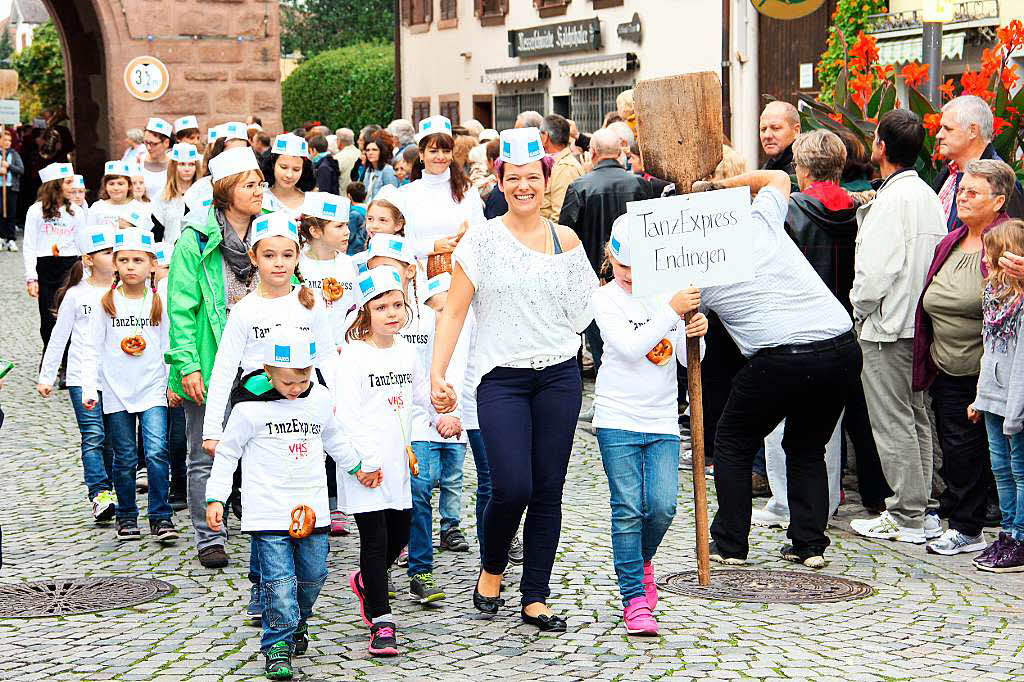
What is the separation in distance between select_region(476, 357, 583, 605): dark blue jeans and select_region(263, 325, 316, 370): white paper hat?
870 mm

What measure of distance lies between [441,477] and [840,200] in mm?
2572

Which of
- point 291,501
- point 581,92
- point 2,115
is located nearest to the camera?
point 291,501

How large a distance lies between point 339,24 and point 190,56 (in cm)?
5151

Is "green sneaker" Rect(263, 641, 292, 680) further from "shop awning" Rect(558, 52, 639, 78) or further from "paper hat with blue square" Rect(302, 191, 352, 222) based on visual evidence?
"shop awning" Rect(558, 52, 639, 78)

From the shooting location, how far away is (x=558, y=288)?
6.64m

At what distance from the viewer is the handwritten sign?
660 centimetres

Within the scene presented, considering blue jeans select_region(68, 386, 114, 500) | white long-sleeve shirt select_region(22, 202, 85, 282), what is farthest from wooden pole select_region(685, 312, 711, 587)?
white long-sleeve shirt select_region(22, 202, 85, 282)

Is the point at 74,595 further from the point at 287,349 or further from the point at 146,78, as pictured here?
the point at 146,78

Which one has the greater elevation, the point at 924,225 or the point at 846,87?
the point at 846,87

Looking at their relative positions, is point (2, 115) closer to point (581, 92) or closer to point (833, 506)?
point (581, 92)

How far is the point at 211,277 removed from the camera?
25.6 feet

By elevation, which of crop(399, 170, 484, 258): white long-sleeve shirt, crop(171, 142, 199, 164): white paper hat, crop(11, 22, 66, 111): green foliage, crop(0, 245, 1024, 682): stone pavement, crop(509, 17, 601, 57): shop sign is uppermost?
crop(11, 22, 66, 111): green foliage

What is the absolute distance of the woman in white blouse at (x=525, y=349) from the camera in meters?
6.57

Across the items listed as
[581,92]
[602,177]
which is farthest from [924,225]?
[581,92]
